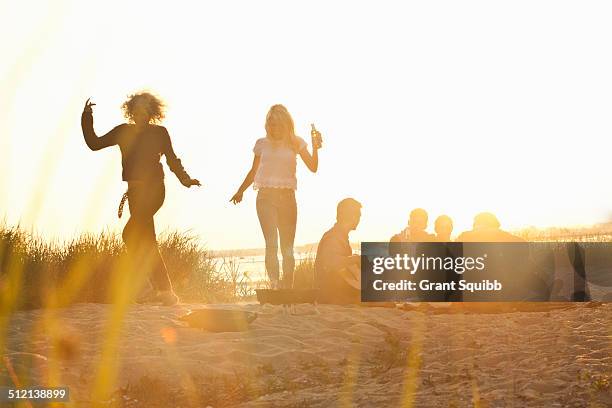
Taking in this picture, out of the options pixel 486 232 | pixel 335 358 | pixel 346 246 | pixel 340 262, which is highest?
pixel 486 232

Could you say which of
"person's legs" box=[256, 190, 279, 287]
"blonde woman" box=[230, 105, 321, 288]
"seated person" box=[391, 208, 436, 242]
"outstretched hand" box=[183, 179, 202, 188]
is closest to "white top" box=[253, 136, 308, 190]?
"blonde woman" box=[230, 105, 321, 288]

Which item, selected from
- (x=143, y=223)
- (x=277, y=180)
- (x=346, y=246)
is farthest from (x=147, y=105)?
(x=346, y=246)

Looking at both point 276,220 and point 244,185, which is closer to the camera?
point 276,220

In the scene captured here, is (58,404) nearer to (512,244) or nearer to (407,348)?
(407,348)

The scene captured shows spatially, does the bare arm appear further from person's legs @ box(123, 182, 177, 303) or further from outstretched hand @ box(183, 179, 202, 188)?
person's legs @ box(123, 182, 177, 303)

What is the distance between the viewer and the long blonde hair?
8.90 m

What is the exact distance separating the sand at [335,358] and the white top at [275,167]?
1.34 meters

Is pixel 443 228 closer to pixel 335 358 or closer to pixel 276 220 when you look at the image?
pixel 276 220

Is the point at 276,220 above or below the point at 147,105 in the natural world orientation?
below

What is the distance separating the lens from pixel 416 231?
10188mm

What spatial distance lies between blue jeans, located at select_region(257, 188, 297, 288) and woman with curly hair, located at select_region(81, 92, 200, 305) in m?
0.77

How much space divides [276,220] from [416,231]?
203 centimetres

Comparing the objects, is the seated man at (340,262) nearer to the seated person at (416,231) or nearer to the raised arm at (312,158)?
the raised arm at (312,158)

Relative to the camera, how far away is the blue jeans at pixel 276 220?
894 cm
